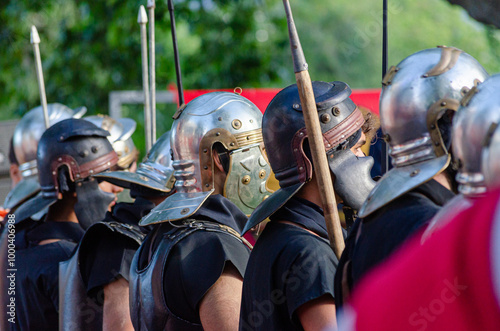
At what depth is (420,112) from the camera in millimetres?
2227

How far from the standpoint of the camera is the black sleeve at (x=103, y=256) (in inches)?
146

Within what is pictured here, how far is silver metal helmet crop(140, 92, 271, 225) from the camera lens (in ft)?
11.1

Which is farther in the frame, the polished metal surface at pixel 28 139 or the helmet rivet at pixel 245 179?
the polished metal surface at pixel 28 139

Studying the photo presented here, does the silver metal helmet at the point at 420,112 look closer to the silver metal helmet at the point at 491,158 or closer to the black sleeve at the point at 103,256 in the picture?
the silver metal helmet at the point at 491,158

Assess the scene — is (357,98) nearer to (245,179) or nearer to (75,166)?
(75,166)

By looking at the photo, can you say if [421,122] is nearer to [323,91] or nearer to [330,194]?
[330,194]

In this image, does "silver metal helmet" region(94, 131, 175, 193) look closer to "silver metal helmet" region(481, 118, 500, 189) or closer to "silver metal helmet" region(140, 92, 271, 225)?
"silver metal helmet" region(140, 92, 271, 225)

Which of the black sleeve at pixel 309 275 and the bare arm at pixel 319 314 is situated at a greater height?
the black sleeve at pixel 309 275

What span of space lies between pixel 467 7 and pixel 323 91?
3.86ft

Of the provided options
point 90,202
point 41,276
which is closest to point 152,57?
point 90,202

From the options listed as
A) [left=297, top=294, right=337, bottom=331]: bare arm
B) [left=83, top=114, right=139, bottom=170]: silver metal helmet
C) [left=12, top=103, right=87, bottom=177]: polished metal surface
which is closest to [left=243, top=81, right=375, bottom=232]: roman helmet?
[left=297, top=294, right=337, bottom=331]: bare arm

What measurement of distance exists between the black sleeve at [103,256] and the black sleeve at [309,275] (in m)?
1.45

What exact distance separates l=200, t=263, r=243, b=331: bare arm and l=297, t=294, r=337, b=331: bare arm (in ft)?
1.73

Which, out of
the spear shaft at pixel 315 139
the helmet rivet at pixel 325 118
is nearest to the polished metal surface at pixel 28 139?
the helmet rivet at pixel 325 118
